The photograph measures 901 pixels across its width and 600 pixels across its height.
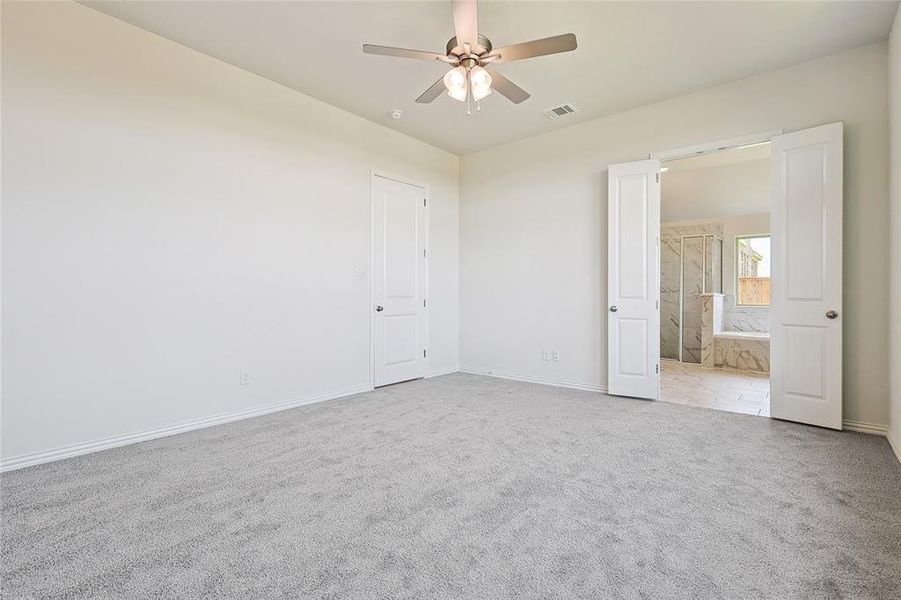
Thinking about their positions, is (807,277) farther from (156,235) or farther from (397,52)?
(156,235)

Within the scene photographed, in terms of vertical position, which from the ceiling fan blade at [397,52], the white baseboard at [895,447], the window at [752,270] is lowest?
the white baseboard at [895,447]

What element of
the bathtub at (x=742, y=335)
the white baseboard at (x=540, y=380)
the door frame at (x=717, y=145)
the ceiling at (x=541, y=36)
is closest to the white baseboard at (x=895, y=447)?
the door frame at (x=717, y=145)

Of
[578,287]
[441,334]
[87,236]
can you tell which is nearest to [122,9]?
[87,236]

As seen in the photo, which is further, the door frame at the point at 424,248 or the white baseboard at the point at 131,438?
the door frame at the point at 424,248

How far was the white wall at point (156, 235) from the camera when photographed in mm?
2555

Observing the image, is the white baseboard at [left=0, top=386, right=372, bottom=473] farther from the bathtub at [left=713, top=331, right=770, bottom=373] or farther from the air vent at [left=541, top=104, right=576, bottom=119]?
the bathtub at [left=713, top=331, right=770, bottom=373]

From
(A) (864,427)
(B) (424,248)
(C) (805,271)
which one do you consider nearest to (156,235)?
(B) (424,248)

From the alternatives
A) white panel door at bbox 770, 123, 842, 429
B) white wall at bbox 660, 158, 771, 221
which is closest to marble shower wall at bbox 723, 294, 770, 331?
white wall at bbox 660, 158, 771, 221

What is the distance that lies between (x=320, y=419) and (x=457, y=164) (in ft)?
12.7

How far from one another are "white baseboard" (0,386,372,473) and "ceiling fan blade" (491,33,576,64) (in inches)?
131

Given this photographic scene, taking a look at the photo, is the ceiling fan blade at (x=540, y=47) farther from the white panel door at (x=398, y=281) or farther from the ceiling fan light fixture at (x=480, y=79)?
the white panel door at (x=398, y=281)

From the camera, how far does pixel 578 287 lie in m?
4.68

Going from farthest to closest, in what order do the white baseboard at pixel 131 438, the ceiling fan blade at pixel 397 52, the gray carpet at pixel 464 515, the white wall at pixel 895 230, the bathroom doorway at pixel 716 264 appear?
the bathroom doorway at pixel 716 264 → the white wall at pixel 895 230 → the white baseboard at pixel 131 438 → the ceiling fan blade at pixel 397 52 → the gray carpet at pixel 464 515

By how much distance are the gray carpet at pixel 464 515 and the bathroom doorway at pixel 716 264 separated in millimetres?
3385
